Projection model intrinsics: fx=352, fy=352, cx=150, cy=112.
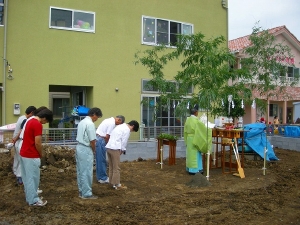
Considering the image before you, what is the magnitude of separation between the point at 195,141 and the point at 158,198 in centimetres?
249

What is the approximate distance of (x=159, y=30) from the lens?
14688mm

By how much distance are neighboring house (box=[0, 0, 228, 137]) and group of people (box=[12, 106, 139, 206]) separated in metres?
4.27

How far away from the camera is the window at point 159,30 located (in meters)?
14.4

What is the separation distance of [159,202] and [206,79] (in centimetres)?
300

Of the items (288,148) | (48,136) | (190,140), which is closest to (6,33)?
(48,136)

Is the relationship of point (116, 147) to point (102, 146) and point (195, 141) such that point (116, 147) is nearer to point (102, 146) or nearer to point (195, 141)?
point (102, 146)

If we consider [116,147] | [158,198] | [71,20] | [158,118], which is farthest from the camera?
[158,118]

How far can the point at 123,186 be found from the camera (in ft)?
24.6

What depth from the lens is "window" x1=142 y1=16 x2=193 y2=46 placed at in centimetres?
1440

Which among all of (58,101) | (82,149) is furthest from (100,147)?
(58,101)

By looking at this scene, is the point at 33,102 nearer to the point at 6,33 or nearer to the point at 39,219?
the point at 6,33

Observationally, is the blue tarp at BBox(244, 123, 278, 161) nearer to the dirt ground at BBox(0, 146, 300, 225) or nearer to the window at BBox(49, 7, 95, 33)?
the dirt ground at BBox(0, 146, 300, 225)

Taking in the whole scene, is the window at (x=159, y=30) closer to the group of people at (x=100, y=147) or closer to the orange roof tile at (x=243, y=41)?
the group of people at (x=100, y=147)

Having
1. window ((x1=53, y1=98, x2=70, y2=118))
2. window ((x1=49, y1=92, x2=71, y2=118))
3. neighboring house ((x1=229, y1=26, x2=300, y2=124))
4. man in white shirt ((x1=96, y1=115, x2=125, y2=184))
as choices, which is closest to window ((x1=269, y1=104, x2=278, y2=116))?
neighboring house ((x1=229, y1=26, x2=300, y2=124))
